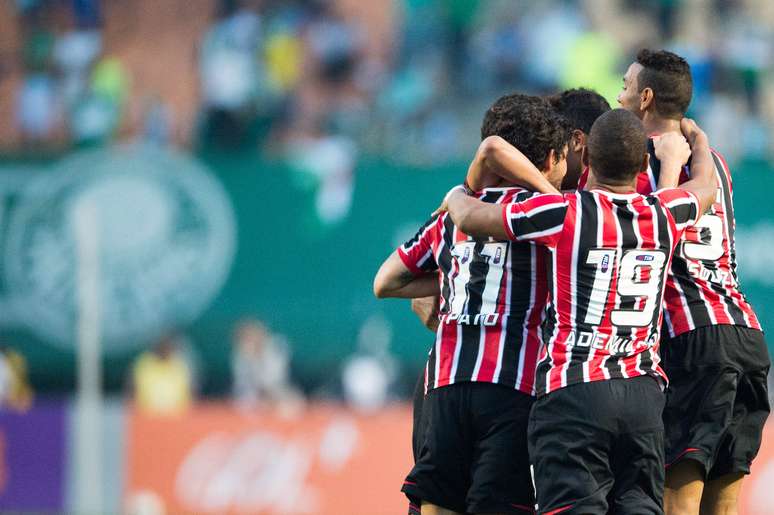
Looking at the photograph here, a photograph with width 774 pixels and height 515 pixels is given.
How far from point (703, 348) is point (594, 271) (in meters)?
0.80

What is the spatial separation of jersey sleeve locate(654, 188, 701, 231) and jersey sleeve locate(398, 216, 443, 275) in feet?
2.81

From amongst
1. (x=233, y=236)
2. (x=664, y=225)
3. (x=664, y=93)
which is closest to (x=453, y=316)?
(x=664, y=225)

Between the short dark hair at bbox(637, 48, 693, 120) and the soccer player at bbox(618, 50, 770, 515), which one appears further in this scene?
the short dark hair at bbox(637, 48, 693, 120)

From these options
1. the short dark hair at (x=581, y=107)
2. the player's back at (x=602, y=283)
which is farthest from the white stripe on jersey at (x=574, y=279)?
the short dark hair at (x=581, y=107)

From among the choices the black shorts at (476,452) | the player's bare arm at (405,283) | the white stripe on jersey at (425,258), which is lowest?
the black shorts at (476,452)

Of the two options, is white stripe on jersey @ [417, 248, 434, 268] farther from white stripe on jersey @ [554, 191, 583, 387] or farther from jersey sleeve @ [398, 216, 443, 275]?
white stripe on jersey @ [554, 191, 583, 387]

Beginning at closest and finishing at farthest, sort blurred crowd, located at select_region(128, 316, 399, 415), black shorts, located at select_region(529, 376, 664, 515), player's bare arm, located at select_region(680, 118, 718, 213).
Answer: black shorts, located at select_region(529, 376, 664, 515) → player's bare arm, located at select_region(680, 118, 718, 213) → blurred crowd, located at select_region(128, 316, 399, 415)

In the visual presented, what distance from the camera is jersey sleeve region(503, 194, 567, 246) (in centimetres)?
416

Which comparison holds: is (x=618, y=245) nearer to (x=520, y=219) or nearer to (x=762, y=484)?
(x=520, y=219)

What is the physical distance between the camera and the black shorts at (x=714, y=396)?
4648 millimetres

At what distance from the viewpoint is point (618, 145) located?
13.7ft

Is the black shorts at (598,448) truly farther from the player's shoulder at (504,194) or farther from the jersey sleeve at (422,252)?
the jersey sleeve at (422,252)

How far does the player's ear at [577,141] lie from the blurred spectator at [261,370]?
948 cm

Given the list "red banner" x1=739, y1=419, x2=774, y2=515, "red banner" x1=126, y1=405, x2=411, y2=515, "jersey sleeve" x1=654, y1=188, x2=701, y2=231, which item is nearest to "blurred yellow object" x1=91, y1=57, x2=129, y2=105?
"red banner" x1=126, y1=405, x2=411, y2=515
